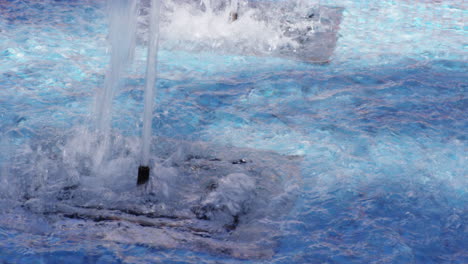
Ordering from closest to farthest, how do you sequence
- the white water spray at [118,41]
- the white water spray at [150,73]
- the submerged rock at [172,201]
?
the submerged rock at [172,201], the white water spray at [150,73], the white water spray at [118,41]

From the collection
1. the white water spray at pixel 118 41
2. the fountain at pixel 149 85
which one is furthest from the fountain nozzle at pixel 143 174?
the white water spray at pixel 118 41

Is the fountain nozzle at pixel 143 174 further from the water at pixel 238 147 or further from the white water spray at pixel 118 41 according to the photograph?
the white water spray at pixel 118 41

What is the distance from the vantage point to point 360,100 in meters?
3.89

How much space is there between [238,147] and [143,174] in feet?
2.35

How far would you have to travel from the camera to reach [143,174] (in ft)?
9.11

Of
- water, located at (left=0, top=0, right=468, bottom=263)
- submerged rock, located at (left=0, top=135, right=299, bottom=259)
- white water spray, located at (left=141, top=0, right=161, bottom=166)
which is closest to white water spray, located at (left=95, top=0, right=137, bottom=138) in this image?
water, located at (left=0, top=0, right=468, bottom=263)

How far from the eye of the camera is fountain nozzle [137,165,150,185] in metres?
2.77

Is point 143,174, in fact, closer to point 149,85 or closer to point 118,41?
point 149,85

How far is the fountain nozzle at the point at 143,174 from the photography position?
277 centimetres

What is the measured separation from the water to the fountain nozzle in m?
0.06

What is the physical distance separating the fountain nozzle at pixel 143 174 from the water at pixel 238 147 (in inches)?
2.2

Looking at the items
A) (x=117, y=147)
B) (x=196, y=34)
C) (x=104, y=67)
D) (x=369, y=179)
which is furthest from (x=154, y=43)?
(x=196, y=34)

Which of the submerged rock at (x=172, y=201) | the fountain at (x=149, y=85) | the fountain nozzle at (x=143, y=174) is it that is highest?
the fountain at (x=149, y=85)

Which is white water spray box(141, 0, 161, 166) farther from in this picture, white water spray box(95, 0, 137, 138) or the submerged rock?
white water spray box(95, 0, 137, 138)
